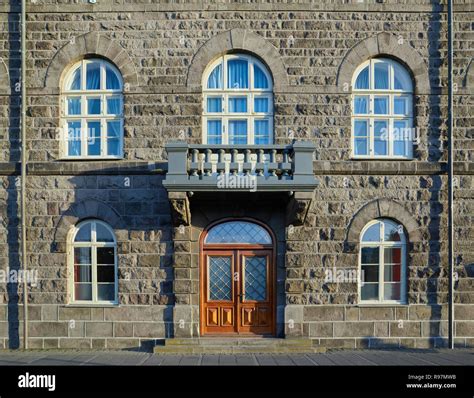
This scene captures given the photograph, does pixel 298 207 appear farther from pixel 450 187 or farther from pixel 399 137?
pixel 450 187

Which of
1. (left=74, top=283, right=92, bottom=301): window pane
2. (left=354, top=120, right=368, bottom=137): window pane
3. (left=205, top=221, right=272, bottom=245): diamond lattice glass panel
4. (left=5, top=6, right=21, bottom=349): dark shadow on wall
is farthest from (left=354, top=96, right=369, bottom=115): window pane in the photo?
(left=5, top=6, right=21, bottom=349): dark shadow on wall

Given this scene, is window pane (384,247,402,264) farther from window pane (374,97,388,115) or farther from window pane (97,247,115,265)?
window pane (97,247,115,265)

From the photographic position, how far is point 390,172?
11.0 m

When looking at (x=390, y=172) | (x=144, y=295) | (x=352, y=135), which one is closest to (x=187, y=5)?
(x=352, y=135)

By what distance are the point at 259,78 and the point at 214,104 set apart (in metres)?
1.31

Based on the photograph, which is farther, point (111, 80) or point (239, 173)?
point (111, 80)

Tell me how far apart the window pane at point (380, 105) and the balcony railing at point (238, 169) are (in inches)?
98.4

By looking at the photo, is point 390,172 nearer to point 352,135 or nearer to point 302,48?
point 352,135

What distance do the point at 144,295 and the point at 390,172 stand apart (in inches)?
264

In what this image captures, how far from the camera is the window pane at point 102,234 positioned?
1109 cm

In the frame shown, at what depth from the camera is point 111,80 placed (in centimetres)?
1130

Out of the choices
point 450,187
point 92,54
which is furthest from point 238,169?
point 450,187

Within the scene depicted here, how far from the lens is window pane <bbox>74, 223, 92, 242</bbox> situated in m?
11.1

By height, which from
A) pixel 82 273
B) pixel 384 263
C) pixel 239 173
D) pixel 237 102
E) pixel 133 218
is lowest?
pixel 82 273
